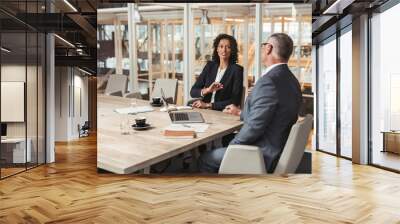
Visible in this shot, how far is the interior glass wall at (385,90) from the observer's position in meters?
6.43

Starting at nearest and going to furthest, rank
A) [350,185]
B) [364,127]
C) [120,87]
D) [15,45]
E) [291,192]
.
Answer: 1. [291,192]
2. [350,185]
3. [120,87]
4. [15,45]
5. [364,127]

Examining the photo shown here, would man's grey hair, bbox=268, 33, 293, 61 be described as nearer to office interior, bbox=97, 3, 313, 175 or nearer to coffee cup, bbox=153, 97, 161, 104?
office interior, bbox=97, 3, 313, 175

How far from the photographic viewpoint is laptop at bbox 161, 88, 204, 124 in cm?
568

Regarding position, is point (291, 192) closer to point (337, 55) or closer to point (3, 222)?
point (3, 222)

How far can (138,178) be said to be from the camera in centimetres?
586

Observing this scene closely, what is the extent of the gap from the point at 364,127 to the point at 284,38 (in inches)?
106

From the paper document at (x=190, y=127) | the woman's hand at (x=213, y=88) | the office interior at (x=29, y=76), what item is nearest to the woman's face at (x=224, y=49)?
the woman's hand at (x=213, y=88)

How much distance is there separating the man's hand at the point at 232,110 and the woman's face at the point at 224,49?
669mm

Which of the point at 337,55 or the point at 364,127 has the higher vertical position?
the point at 337,55

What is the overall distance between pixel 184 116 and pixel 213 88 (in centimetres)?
57

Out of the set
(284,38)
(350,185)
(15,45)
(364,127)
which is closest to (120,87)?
(15,45)

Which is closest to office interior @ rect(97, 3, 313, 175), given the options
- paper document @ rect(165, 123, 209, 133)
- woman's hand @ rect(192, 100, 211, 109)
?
woman's hand @ rect(192, 100, 211, 109)

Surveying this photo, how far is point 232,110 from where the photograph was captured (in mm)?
5734

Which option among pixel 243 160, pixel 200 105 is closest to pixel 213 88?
pixel 200 105
